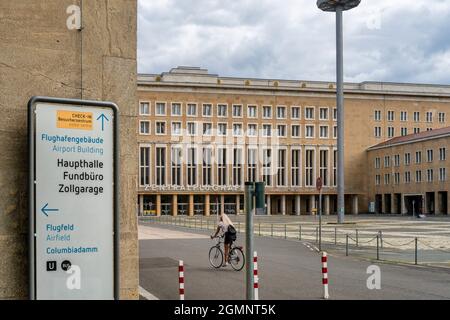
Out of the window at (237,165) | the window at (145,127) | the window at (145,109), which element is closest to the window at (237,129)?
the window at (237,165)

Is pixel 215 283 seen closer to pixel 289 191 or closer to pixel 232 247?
pixel 232 247

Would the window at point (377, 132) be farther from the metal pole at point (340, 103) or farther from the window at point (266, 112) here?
the metal pole at point (340, 103)

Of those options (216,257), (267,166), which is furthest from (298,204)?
(216,257)

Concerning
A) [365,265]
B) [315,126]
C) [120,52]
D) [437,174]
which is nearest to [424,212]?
[437,174]

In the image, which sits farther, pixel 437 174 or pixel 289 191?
pixel 289 191

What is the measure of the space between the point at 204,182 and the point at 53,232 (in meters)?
101

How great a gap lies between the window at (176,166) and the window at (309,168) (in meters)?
23.3

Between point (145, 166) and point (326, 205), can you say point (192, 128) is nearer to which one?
point (145, 166)

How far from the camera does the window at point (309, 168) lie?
11312 centimetres

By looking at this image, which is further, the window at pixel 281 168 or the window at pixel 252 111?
the window at pixel 281 168

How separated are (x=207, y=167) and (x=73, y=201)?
101 metres

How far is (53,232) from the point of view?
271 inches

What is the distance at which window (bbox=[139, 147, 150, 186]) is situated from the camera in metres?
105

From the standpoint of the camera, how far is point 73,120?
6.99m
